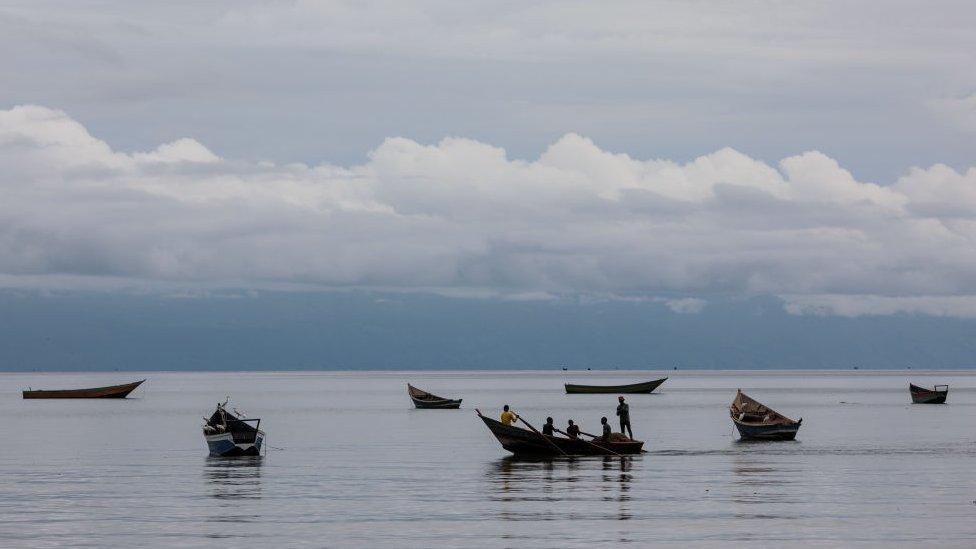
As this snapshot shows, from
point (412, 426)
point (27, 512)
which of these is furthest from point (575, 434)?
point (412, 426)

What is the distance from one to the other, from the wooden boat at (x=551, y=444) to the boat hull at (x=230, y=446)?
40.5ft

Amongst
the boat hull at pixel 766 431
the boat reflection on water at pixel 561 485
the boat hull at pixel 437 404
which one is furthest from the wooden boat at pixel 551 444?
the boat hull at pixel 437 404

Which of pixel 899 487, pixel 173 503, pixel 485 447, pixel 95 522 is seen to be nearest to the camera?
pixel 95 522

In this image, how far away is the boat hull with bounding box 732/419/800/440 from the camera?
77.9m

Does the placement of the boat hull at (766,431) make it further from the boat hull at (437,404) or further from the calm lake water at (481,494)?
the boat hull at (437,404)

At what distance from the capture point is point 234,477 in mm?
54062

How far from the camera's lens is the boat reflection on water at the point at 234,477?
47375mm

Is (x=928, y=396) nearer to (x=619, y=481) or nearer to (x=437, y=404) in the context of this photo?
(x=437, y=404)

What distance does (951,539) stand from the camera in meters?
34.2

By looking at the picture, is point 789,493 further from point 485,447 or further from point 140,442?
point 140,442

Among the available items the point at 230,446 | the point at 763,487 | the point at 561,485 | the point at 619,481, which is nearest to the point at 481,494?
the point at 561,485

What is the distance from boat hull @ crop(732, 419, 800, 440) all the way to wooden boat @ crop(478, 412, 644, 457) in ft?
57.7

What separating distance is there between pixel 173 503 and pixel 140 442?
41.9 metres

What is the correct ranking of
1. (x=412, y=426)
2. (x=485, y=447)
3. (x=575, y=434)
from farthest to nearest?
1. (x=412, y=426)
2. (x=485, y=447)
3. (x=575, y=434)
